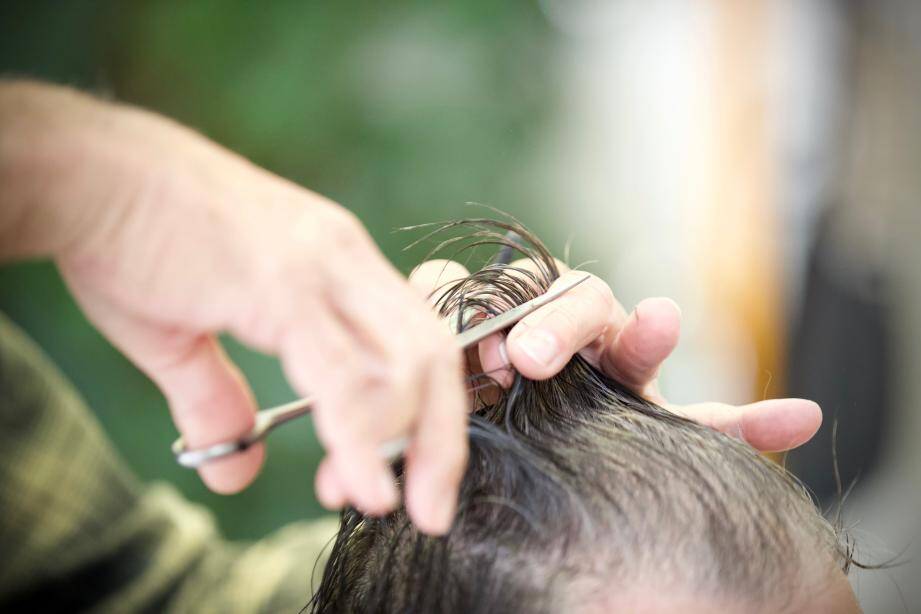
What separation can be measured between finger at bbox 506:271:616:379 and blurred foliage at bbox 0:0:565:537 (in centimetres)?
63

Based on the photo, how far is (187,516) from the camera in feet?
3.71

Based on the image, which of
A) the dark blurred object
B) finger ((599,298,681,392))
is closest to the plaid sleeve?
finger ((599,298,681,392))

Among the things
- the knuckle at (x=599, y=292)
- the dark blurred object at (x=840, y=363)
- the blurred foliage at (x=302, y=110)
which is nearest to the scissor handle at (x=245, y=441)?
the knuckle at (x=599, y=292)

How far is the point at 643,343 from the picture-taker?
2.69ft

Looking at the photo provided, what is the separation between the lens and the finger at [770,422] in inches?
34.9

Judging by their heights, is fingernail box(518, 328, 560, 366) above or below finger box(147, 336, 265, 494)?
above

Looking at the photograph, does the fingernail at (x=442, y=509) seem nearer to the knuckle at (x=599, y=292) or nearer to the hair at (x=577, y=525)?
the hair at (x=577, y=525)

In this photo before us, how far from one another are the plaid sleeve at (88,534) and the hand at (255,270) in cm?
49

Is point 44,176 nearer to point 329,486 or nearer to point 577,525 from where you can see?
point 329,486

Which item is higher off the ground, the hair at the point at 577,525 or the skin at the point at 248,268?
the skin at the point at 248,268

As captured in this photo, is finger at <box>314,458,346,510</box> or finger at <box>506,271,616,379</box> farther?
finger at <box>506,271,616,379</box>

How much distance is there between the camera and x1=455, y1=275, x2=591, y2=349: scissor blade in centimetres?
61

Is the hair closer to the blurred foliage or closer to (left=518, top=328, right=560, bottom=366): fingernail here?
(left=518, top=328, right=560, bottom=366): fingernail

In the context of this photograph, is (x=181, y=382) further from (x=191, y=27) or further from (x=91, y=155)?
(x=191, y=27)
